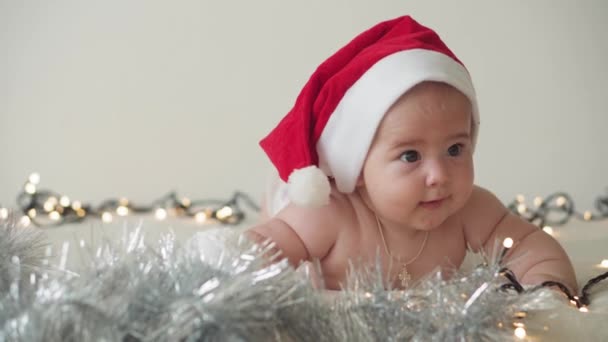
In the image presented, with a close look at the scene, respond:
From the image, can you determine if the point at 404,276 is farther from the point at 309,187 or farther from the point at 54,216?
the point at 54,216

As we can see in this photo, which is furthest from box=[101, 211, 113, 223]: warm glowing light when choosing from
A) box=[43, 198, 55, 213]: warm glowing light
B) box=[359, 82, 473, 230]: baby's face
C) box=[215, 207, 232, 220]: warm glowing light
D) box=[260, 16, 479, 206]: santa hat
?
box=[359, 82, 473, 230]: baby's face

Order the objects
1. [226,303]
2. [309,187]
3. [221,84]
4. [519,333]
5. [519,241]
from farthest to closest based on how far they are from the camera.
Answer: [221,84] < [519,241] < [309,187] < [519,333] < [226,303]

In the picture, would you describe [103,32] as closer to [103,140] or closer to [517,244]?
[103,140]

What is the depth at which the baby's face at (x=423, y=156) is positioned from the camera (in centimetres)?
90

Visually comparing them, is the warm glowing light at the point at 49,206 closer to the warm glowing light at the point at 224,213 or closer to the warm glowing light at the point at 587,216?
the warm glowing light at the point at 224,213

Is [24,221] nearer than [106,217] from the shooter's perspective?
Yes

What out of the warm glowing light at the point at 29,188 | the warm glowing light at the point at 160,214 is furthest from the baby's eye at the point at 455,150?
the warm glowing light at the point at 29,188

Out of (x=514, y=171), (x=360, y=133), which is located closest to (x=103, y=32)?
(x=514, y=171)

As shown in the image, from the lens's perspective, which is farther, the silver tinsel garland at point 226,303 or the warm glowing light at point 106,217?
the warm glowing light at point 106,217

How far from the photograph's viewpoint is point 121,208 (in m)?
1.64

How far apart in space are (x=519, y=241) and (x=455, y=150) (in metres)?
0.18

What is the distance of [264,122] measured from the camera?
1874 millimetres

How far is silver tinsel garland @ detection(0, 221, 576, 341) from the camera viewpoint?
56cm

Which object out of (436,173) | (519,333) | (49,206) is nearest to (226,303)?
(519,333)
